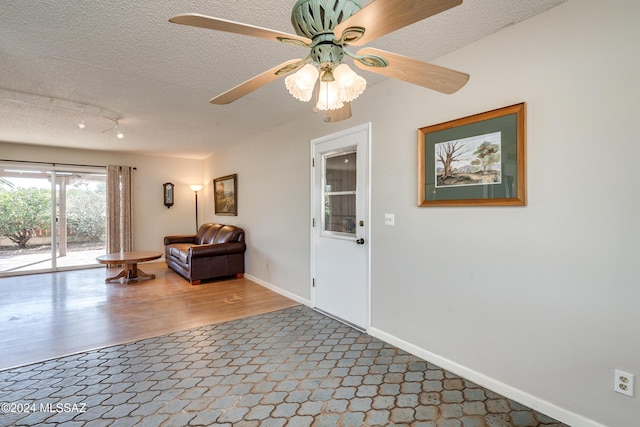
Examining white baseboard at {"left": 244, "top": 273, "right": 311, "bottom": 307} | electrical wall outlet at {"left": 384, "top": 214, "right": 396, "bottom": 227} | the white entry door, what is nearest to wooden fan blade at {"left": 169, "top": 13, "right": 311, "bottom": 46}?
electrical wall outlet at {"left": 384, "top": 214, "right": 396, "bottom": 227}

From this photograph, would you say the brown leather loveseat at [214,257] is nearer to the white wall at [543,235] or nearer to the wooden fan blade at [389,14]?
the white wall at [543,235]

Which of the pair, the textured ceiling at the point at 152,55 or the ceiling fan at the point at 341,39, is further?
the textured ceiling at the point at 152,55

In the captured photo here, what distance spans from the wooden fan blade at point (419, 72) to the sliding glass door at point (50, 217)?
686 cm

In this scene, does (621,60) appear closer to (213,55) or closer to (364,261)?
(364,261)

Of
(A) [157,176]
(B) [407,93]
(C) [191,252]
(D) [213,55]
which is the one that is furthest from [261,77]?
(A) [157,176]

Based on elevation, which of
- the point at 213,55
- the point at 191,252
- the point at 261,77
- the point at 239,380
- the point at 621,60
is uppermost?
the point at 213,55

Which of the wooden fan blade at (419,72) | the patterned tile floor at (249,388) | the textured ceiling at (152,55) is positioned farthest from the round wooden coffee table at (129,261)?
the wooden fan blade at (419,72)

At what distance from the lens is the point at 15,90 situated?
117 inches

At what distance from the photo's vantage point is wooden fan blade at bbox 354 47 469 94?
1.20m

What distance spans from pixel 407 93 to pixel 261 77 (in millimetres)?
1622

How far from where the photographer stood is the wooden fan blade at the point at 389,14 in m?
0.92

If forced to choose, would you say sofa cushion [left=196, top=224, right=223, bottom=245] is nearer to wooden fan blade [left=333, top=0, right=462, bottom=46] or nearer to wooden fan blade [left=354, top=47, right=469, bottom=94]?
wooden fan blade [left=354, top=47, right=469, bottom=94]

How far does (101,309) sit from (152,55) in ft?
9.83

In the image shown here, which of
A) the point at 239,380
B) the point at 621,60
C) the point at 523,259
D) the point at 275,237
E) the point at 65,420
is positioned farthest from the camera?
the point at 275,237
